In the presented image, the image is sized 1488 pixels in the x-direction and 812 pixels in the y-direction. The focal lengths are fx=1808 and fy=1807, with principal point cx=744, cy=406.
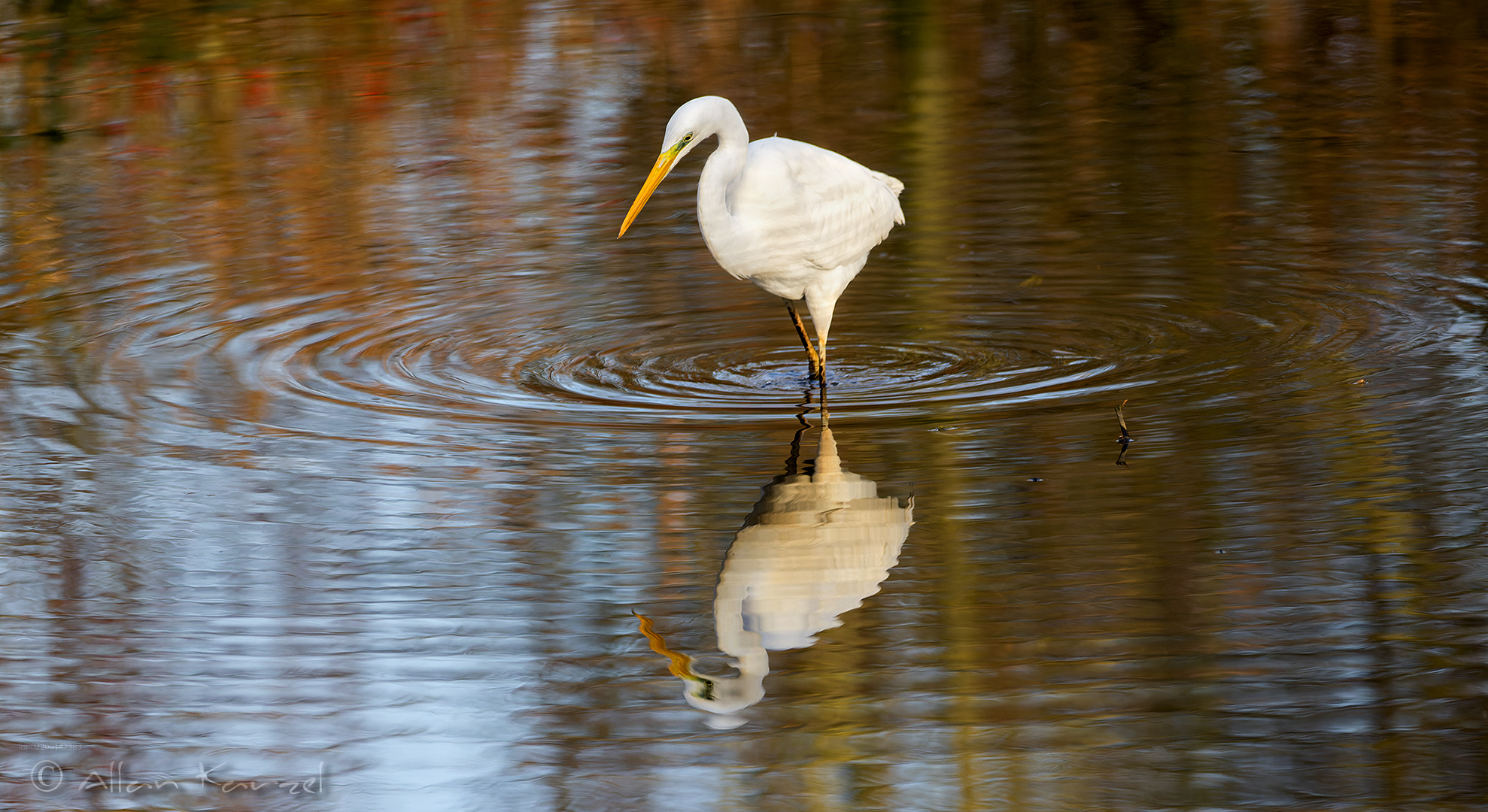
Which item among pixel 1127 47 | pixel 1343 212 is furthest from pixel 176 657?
pixel 1127 47

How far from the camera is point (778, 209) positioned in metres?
6.43

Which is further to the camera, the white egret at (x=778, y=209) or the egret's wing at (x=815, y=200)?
the egret's wing at (x=815, y=200)

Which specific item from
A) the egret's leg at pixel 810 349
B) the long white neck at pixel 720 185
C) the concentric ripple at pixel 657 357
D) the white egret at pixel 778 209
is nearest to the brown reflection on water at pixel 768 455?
the concentric ripple at pixel 657 357

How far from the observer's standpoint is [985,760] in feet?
12.7

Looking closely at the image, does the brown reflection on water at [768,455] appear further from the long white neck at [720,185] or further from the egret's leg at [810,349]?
the long white neck at [720,185]

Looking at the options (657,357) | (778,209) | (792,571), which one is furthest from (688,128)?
(792,571)

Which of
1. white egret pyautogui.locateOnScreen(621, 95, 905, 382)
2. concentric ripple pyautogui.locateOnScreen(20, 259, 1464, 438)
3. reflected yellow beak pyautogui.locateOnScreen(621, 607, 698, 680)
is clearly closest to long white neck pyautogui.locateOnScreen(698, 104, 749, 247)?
white egret pyautogui.locateOnScreen(621, 95, 905, 382)

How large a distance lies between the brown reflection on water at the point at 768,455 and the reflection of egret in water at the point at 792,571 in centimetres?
7

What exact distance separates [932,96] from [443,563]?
26.8 feet

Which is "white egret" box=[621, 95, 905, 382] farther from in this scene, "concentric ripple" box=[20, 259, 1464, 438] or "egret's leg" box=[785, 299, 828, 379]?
"concentric ripple" box=[20, 259, 1464, 438]

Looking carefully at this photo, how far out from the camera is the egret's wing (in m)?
6.42

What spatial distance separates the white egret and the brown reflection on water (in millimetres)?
404

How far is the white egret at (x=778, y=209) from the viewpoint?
6.26m

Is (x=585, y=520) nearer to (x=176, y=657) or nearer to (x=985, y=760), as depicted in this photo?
(x=176, y=657)
